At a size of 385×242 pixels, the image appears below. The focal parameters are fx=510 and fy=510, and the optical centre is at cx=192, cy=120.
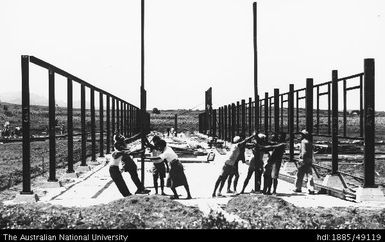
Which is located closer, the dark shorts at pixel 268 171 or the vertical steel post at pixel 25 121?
the vertical steel post at pixel 25 121

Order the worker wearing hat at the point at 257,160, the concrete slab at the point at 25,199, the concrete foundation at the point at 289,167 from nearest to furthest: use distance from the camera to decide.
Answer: the concrete slab at the point at 25,199, the worker wearing hat at the point at 257,160, the concrete foundation at the point at 289,167

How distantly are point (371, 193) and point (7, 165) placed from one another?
15.8 meters

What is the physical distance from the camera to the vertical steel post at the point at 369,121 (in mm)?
9898

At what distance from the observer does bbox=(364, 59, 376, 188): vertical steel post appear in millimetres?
9898

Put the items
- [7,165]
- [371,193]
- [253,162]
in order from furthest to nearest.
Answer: [7,165], [253,162], [371,193]

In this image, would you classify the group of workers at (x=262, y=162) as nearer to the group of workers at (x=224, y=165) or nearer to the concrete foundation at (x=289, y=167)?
the group of workers at (x=224, y=165)

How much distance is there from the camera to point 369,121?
9969 millimetres

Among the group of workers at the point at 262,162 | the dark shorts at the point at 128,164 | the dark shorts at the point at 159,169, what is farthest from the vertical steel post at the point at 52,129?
the group of workers at the point at 262,162

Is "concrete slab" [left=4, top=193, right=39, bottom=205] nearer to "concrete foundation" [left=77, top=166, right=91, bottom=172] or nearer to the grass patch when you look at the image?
the grass patch

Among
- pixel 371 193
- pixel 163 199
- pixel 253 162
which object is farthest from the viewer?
pixel 253 162

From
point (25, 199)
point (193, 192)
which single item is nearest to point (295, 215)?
point (193, 192)
